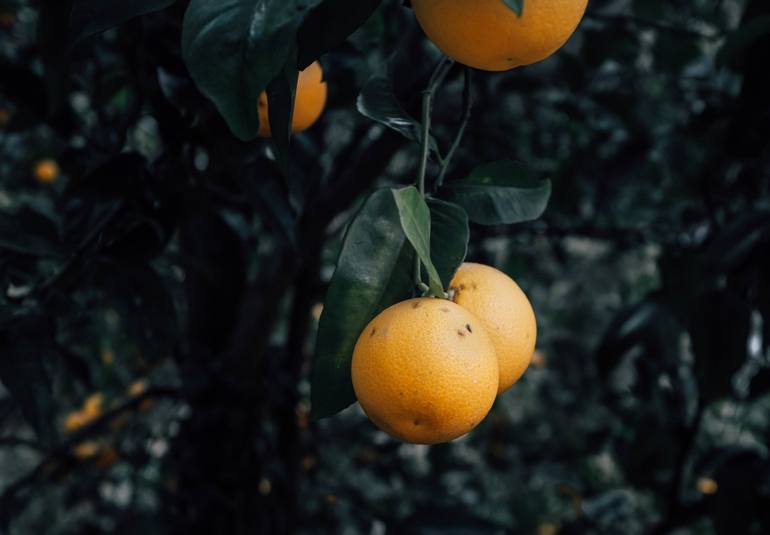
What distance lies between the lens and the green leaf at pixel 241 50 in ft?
1.26

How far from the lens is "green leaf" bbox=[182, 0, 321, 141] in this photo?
384 millimetres

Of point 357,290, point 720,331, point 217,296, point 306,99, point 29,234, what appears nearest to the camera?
point 357,290

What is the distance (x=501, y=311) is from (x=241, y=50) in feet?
0.77

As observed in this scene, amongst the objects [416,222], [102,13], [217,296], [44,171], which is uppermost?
[102,13]

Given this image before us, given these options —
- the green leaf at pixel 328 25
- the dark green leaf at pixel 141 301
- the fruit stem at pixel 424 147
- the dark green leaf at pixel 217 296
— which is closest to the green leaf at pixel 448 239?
the fruit stem at pixel 424 147

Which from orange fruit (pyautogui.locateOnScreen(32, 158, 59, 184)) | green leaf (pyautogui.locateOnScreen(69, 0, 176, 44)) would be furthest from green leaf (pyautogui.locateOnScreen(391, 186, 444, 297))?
orange fruit (pyautogui.locateOnScreen(32, 158, 59, 184))

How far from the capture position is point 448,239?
A: 1.59 ft

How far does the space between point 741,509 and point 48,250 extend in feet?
3.12

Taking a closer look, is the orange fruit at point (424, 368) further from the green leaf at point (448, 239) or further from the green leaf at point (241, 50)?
the green leaf at point (241, 50)

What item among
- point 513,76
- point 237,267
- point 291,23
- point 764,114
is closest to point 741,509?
point 764,114

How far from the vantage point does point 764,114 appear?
0.95 m

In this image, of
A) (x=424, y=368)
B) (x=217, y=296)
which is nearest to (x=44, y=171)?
(x=217, y=296)

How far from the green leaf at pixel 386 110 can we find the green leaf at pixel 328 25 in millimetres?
70

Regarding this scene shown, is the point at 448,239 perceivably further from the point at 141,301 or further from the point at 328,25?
the point at 141,301
